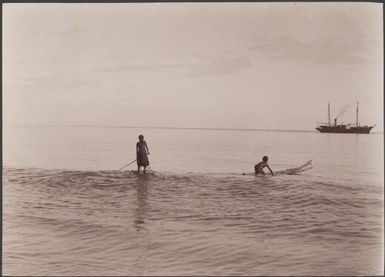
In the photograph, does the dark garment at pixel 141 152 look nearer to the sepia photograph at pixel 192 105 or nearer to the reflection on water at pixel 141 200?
the reflection on water at pixel 141 200

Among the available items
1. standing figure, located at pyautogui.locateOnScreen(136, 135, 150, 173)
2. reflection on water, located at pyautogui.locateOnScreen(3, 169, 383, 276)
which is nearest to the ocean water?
reflection on water, located at pyautogui.locateOnScreen(3, 169, 383, 276)

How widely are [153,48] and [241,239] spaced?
202 inches

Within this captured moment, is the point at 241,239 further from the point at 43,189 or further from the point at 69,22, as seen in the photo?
the point at 43,189

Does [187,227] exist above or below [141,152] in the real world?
below

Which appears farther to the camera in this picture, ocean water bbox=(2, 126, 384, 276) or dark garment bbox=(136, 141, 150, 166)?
dark garment bbox=(136, 141, 150, 166)

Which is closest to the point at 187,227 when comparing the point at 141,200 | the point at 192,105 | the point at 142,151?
the point at 141,200

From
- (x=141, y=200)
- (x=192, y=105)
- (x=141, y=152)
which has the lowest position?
(x=141, y=200)

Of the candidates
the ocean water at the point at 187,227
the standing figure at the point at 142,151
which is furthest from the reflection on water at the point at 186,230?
the standing figure at the point at 142,151

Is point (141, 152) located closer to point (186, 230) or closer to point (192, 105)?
point (192, 105)

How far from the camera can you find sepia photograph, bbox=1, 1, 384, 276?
9312 millimetres

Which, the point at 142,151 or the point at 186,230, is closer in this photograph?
the point at 186,230

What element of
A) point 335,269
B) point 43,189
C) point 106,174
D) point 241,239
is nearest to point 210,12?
point 241,239

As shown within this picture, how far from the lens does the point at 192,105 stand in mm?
13719

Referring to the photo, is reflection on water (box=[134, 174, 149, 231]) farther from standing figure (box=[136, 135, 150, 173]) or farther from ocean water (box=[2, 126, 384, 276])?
standing figure (box=[136, 135, 150, 173])
